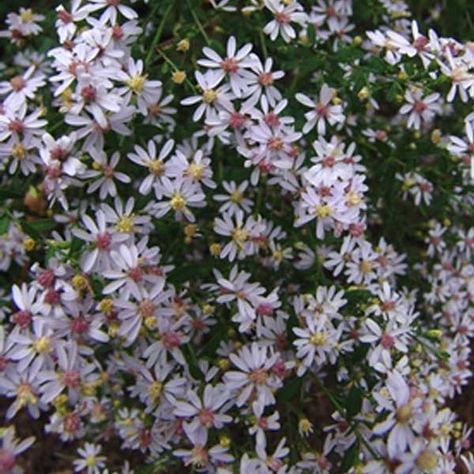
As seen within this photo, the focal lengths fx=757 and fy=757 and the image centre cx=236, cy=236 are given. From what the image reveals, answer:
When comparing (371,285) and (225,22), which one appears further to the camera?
(225,22)

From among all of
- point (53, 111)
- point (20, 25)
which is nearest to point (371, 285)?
point (53, 111)

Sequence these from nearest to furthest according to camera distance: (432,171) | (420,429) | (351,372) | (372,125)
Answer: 1. (420,429)
2. (351,372)
3. (432,171)
4. (372,125)

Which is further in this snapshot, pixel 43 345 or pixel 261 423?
pixel 261 423

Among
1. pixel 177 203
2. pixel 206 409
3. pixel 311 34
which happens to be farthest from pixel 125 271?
pixel 311 34

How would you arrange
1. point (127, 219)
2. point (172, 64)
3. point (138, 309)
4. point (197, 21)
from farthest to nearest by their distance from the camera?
1. point (197, 21)
2. point (172, 64)
3. point (127, 219)
4. point (138, 309)

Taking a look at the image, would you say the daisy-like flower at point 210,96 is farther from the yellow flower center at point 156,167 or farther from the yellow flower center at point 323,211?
the yellow flower center at point 323,211

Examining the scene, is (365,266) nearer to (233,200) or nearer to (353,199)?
(353,199)

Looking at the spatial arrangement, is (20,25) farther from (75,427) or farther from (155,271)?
(75,427)
